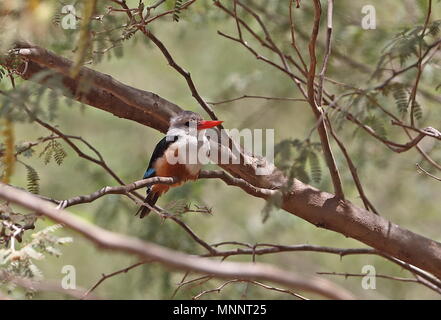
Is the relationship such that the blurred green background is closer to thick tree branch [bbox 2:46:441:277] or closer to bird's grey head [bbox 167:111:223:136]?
bird's grey head [bbox 167:111:223:136]

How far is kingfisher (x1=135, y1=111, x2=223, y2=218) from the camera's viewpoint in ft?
13.3

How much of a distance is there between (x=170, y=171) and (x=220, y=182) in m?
3.49

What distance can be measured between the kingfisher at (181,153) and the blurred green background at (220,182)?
0.75m

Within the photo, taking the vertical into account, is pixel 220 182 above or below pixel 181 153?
above

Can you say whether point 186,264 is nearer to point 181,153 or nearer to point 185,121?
point 185,121

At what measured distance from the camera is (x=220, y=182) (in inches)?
302

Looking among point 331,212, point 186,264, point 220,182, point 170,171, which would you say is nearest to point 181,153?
point 170,171

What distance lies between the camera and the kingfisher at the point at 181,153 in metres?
4.05

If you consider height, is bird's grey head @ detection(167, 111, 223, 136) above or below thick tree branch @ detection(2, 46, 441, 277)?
above

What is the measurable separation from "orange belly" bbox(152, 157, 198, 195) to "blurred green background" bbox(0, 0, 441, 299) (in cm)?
77

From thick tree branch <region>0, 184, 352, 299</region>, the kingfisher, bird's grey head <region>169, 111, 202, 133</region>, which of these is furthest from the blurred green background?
thick tree branch <region>0, 184, 352, 299</region>

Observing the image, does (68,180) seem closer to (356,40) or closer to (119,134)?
(119,134)

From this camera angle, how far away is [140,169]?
6488mm
